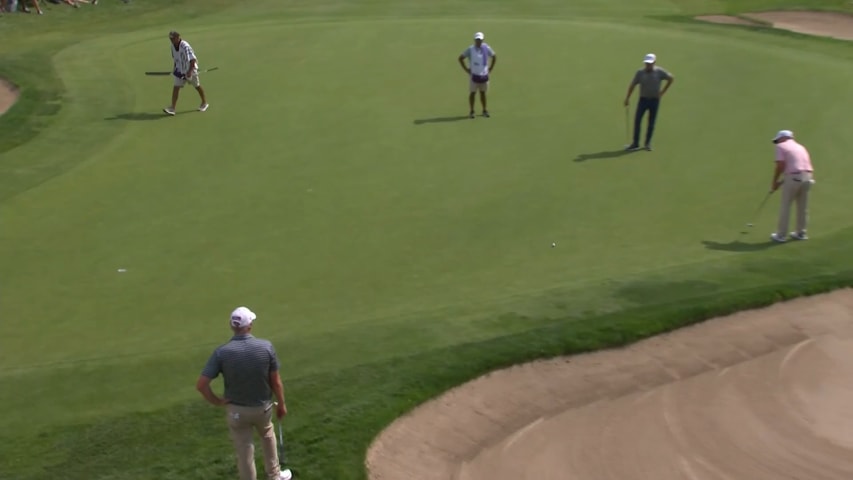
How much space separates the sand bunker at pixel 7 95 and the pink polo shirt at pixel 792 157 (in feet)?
55.9

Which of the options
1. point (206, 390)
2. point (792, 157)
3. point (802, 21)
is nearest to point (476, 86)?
point (792, 157)

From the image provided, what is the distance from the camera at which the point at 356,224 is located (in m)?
16.2

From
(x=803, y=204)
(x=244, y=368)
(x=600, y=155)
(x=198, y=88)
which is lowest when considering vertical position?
(x=600, y=155)

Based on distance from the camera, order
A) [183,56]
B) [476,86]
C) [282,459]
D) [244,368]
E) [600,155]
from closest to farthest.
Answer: [244,368]
[282,459]
[600,155]
[476,86]
[183,56]

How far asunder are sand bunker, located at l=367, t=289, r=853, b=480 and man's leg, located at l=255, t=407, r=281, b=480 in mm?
921

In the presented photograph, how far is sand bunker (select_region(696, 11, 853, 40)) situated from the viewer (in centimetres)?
3522

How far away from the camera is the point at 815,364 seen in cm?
1152

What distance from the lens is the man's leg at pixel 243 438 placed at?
28.6 feet

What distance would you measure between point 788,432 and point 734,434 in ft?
1.75

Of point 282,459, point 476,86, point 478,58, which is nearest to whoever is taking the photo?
point 282,459

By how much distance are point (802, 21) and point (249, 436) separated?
32.9 metres

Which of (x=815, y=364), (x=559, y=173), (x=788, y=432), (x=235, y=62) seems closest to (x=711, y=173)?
(x=559, y=173)

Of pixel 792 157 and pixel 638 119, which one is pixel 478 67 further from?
pixel 792 157

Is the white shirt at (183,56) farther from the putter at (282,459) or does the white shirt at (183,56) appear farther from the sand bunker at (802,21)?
the sand bunker at (802,21)
